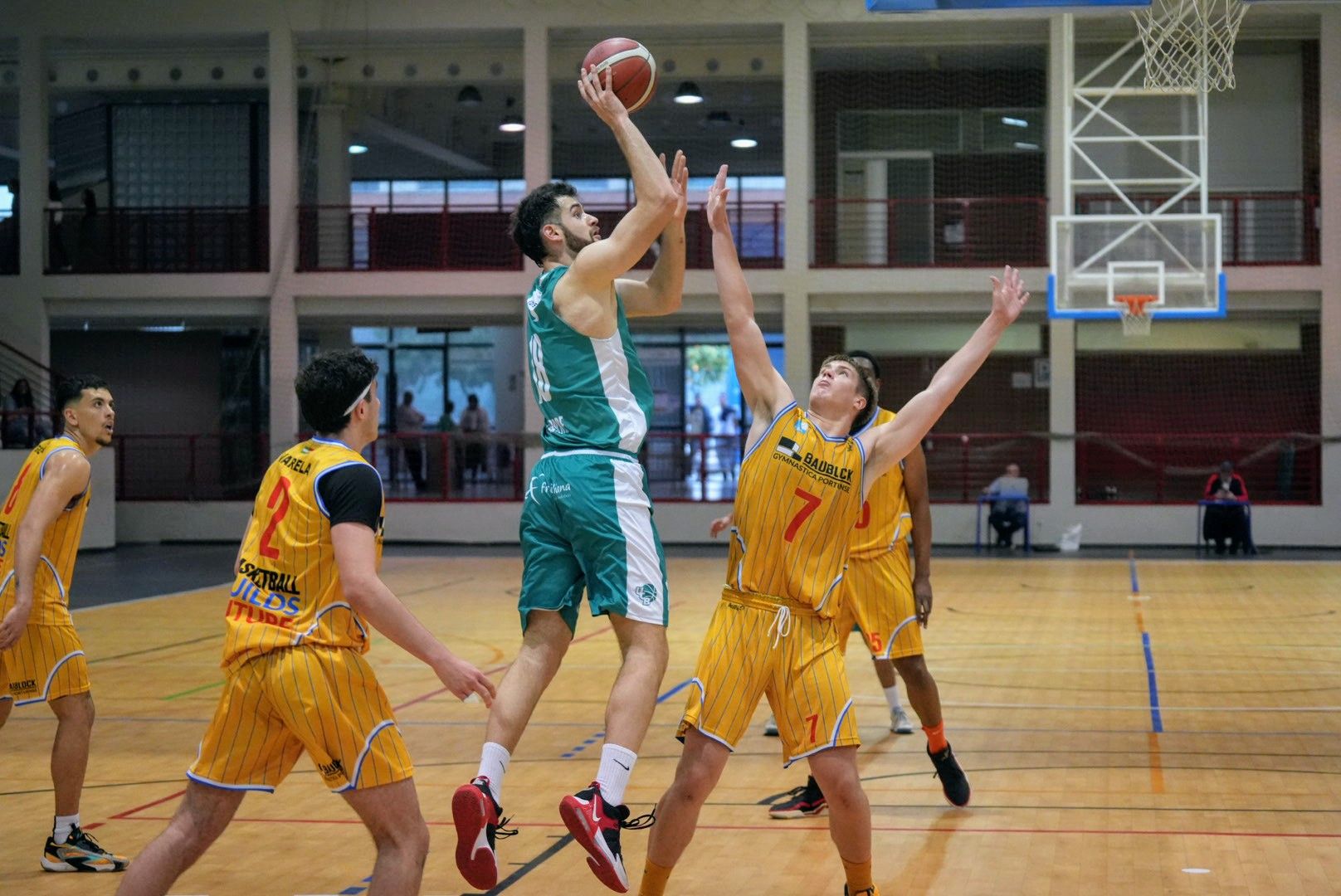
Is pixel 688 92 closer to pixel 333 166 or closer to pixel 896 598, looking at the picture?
pixel 333 166

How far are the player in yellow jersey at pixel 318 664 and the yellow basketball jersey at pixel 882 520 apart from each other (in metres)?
2.95

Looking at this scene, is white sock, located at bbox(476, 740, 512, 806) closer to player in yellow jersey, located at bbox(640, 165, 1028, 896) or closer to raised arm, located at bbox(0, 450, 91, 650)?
player in yellow jersey, located at bbox(640, 165, 1028, 896)

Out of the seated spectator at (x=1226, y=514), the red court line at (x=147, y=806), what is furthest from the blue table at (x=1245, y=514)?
the red court line at (x=147, y=806)

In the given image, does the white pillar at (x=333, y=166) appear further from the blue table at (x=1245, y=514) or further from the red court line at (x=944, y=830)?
the red court line at (x=944, y=830)

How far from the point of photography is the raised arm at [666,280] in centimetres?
442

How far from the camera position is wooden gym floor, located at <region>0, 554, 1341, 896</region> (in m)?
5.01

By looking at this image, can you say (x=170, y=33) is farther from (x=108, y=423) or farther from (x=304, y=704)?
(x=304, y=704)

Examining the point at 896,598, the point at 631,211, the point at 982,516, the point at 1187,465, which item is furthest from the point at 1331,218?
the point at 631,211

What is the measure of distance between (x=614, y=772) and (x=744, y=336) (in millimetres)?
1286

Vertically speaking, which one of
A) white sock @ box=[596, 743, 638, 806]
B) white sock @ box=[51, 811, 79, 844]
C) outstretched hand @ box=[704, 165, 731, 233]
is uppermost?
outstretched hand @ box=[704, 165, 731, 233]

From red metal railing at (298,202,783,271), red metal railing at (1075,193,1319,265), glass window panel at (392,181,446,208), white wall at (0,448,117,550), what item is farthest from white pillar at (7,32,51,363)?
red metal railing at (1075,193,1319,265)

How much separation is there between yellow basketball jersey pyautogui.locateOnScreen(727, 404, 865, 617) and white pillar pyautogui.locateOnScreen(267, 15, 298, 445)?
58.6 feet

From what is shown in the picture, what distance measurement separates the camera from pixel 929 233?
22.6 m

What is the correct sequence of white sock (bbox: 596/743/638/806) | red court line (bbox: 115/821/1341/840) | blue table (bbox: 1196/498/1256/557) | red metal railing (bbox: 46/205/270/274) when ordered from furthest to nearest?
red metal railing (bbox: 46/205/270/274) → blue table (bbox: 1196/498/1256/557) → red court line (bbox: 115/821/1341/840) → white sock (bbox: 596/743/638/806)
